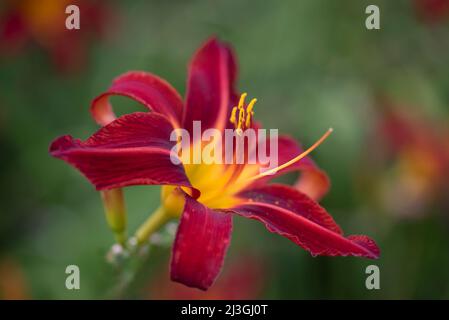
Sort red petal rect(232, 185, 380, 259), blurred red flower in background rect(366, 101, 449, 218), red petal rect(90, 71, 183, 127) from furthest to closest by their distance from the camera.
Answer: blurred red flower in background rect(366, 101, 449, 218) → red petal rect(90, 71, 183, 127) → red petal rect(232, 185, 380, 259)

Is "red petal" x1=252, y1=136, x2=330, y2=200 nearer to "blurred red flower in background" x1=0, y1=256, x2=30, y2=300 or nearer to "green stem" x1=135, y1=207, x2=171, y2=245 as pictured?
"green stem" x1=135, y1=207, x2=171, y2=245

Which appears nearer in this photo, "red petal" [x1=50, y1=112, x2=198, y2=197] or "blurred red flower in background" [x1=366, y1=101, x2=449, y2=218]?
"red petal" [x1=50, y1=112, x2=198, y2=197]

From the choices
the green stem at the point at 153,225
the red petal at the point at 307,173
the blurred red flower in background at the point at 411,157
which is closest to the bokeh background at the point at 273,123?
the blurred red flower in background at the point at 411,157

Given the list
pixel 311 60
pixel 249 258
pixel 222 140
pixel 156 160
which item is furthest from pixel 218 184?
pixel 311 60

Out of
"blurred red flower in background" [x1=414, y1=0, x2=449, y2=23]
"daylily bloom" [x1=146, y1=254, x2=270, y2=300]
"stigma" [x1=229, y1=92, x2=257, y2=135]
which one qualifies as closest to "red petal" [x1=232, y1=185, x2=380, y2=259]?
"stigma" [x1=229, y1=92, x2=257, y2=135]

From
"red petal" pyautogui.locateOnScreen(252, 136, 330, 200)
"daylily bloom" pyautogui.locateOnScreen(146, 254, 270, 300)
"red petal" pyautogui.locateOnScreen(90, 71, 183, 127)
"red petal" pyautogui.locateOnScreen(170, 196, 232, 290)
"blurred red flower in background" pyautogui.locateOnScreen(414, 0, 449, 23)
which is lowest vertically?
"daylily bloom" pyautogui.locateOnScreen(146, 254, 270, 300)

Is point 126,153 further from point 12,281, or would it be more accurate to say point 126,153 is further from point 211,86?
point 12,281

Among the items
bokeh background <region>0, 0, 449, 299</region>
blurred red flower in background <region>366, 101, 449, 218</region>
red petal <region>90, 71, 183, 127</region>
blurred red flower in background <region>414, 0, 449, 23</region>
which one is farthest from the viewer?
blurred red flower in background <region>414, 0, 449, 23</region>
